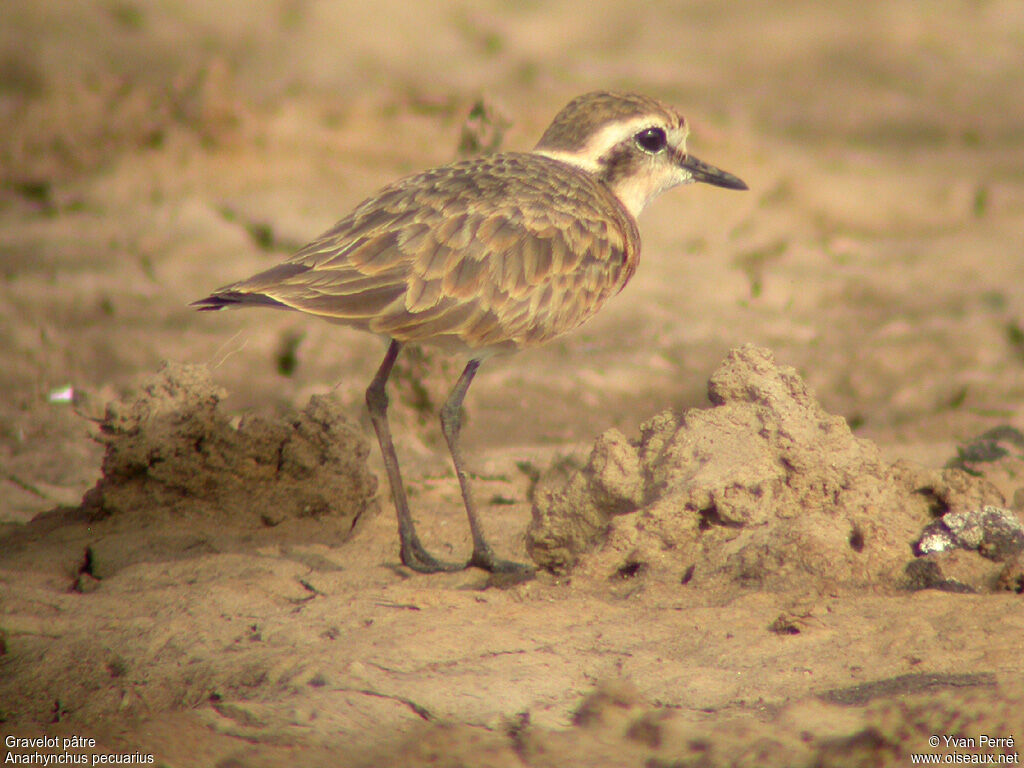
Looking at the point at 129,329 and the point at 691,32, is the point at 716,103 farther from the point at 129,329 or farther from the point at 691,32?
the point at 129,329

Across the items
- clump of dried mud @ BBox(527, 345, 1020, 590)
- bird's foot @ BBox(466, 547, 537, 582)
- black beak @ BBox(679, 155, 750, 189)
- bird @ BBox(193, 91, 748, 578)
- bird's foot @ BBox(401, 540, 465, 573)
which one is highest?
black beak @ BBox(679, 155, 750, 189)

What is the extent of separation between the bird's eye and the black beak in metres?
0.24

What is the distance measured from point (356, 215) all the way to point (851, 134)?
633 cm

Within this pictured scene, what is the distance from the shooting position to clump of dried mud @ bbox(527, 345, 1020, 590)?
375 cm

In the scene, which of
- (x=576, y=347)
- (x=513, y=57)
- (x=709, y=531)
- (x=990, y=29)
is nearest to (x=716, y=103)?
(x=513, y=57)

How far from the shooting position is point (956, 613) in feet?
11.1

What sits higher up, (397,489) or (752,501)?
(752,501)

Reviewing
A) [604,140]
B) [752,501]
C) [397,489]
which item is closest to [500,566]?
[397,489]

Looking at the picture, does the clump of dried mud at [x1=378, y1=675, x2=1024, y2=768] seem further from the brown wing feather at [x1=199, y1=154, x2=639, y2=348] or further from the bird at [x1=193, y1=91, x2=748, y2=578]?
the brown wing feather at [x1=199, y1=154, x2=639, y2=348]

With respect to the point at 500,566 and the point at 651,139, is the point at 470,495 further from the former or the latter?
the point at 651,139

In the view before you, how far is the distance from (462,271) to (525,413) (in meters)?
2.38

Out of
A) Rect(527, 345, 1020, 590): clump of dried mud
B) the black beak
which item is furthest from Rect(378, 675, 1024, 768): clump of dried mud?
the black beak

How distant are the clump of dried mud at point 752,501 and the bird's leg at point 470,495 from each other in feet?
0.47

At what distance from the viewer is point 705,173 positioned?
577cm
